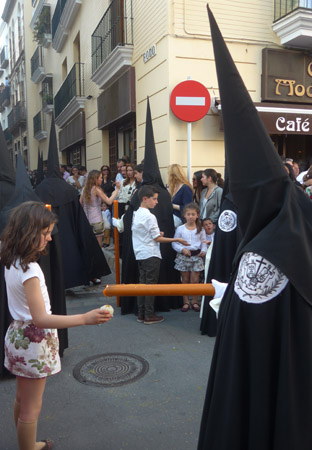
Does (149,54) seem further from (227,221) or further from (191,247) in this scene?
(227,221)

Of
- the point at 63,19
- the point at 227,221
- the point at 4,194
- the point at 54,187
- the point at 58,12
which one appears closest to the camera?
the point at 4,194

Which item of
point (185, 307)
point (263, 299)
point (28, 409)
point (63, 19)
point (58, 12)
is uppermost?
point (58, 12)

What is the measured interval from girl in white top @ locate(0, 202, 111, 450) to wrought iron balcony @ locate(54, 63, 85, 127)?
44.1 feet

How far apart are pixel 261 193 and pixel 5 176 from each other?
311cm

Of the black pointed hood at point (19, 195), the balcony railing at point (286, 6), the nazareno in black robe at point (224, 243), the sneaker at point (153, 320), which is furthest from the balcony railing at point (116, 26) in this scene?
the black pointed hood at point (19, 195)

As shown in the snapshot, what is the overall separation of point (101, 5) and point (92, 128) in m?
3.90

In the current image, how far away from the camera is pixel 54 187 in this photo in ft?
20.7

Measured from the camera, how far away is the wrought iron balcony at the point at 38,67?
23.7 metres

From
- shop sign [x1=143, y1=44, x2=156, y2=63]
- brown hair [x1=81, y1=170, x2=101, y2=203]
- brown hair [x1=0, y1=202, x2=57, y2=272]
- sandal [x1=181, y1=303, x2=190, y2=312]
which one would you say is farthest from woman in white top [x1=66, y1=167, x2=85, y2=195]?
brown hair [x1=0, y1=202, x2=57, y2=272]

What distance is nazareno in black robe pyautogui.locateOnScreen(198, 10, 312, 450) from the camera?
160 cm

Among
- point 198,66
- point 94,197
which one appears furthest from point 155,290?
point 198,66

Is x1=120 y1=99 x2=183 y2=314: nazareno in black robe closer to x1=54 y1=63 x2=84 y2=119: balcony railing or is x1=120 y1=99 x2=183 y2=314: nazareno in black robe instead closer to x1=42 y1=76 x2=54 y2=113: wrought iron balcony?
x1=54 y1=63 x2=84 y2=119: balcony railing

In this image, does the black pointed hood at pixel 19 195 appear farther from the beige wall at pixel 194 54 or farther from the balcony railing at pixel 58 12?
the balcony railing at pixel 58 12

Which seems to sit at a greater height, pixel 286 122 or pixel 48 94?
pixel 48 94
